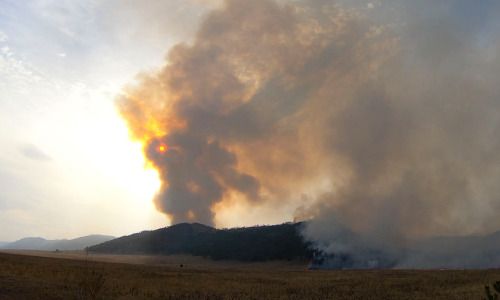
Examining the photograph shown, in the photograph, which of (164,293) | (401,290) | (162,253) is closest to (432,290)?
(401,290)

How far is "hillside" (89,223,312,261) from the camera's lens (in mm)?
153625

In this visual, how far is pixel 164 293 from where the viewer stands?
4684cm

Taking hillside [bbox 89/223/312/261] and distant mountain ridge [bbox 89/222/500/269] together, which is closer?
distant mountain ridge [bbox 89/222/500/269]

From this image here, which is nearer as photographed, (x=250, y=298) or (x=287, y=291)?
(x=250, y=298)

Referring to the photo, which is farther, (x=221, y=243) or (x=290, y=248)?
(x=221, y=243)

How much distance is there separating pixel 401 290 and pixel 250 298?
64.2 feet

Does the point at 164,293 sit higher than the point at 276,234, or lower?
lower

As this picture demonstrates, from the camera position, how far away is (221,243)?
554 ft

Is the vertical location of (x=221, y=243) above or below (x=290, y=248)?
above

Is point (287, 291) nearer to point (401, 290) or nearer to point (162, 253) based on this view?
point (401, 290)

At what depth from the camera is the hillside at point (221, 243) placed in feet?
504

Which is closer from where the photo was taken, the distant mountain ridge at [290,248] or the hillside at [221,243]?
the distant mountain ridge at [290,248]

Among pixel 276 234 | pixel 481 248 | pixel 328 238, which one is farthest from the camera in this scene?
pixel 276 234

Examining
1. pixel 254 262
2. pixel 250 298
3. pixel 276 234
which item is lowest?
pixel 250 298
